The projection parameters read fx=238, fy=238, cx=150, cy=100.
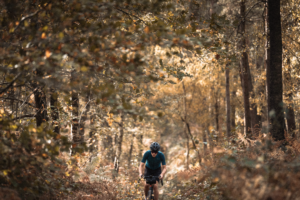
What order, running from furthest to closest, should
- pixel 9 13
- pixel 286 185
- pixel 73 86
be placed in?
pixel 9 13 → pixel 286 185 → pixel 73 86

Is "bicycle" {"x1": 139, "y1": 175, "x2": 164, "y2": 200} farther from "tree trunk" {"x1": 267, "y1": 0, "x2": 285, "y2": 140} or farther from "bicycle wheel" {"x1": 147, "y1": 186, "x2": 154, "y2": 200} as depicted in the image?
"tree trunk" {"x1": 267, "y1": 0, "x2": 285, "y2": 140}

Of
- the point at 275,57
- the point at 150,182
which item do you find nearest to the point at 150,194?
the point at 150,182

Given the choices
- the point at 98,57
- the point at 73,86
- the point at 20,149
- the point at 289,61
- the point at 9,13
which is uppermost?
the point at 289,61

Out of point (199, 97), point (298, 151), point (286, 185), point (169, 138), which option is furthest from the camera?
point (169, 138)

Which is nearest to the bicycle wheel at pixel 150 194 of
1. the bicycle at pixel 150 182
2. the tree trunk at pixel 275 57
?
the bicycle at pixel 150 182

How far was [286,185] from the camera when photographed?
11.0 ft

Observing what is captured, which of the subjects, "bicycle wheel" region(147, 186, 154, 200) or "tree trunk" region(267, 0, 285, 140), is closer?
"bicycle wheel" region(147, 186, 154, 200)

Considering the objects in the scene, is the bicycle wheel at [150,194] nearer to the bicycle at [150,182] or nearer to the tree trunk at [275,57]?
the bicycle at [150,182]

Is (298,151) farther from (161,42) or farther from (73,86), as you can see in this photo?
(73,86)

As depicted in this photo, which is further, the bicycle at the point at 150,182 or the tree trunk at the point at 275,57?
the tree trunk at the point at 275,57

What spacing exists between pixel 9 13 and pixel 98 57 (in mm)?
2109

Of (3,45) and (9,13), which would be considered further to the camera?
(9,13)

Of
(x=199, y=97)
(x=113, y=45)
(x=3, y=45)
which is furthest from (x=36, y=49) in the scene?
(x=199, y=97)

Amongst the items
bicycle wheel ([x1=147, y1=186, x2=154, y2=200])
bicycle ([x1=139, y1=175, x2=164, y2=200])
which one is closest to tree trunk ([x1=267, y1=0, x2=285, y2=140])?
bicycle ([x1=139, y1=175, x2=164, y2=200])
